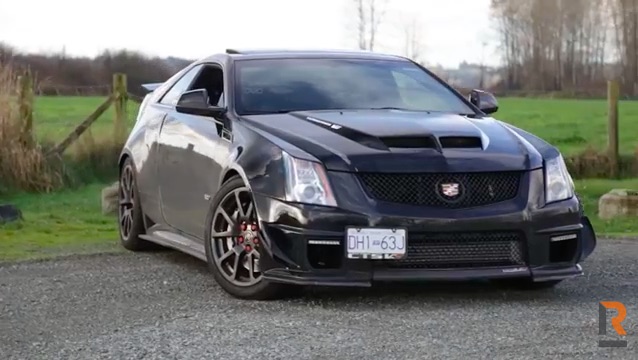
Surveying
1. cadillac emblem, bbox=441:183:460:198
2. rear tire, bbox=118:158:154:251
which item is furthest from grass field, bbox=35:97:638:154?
cadillac emblem, bbox=441:183:460:198

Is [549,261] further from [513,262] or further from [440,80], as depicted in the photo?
[440,80]

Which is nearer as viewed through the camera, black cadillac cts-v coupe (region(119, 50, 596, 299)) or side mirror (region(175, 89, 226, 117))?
black cadillac cts-v coupe (region(119, 50, 596, 299))

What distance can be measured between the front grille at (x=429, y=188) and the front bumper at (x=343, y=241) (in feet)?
0.31

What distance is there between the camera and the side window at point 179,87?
8.68 m

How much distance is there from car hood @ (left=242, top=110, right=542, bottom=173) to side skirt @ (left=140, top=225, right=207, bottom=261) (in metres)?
0.89

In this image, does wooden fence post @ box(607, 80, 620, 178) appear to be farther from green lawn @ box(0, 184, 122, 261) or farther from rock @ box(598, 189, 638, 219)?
green lawn @ box(0, 184, 122, 261)

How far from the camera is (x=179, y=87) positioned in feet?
28.9

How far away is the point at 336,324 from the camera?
603 centimetres

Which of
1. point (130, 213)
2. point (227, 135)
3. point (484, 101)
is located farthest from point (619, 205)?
point (227, 135)

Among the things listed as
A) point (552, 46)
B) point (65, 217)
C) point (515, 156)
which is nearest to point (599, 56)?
point (552, 46)

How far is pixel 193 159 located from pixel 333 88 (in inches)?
37.8

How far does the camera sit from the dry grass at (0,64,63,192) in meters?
14.9

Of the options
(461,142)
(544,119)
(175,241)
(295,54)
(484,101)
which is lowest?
(544,119)

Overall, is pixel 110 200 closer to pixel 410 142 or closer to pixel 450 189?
pixel 410 142
